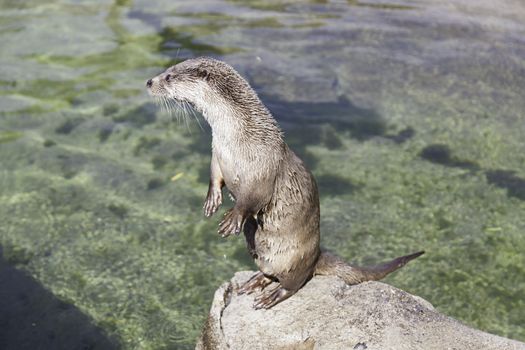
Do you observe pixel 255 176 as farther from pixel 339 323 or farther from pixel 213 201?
pixel 339 323

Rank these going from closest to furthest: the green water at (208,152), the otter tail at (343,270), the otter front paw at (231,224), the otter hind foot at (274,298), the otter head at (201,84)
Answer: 1. the otter front paw at (231,224)
2. the otter head at (201,84)
3. the otter hind foot at (274,298)
4. the otter tail at (343,270)
5. the green water at (208,152)

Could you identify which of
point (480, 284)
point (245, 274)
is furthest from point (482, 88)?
point (245, 274)

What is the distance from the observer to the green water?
4.09 metres

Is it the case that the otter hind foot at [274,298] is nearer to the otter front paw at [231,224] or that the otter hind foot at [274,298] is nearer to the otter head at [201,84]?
the otter front paw at [231,224]

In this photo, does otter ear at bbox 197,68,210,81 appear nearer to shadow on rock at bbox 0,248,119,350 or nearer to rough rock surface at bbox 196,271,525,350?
rough rock surface at bbox 196,271,525,350

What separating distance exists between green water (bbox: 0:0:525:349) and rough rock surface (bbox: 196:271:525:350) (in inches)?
30.2

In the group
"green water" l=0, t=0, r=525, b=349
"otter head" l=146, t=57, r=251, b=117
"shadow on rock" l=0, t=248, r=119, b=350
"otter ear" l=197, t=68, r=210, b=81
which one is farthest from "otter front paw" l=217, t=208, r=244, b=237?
"shadow on rock" l=0, t=248, r=119, b=350

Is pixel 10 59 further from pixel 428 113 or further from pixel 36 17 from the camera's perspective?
pixel 428 113

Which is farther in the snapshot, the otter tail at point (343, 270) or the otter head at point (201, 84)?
the otter tail at point (343, 270)

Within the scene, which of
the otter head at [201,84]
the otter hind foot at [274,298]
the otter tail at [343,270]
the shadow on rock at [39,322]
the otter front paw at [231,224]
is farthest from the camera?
the shadow on rock at [39,322]

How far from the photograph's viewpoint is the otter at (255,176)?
2.79 meters

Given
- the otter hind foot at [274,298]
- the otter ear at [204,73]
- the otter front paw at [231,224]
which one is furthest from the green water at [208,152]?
the otter ear at [204,73]

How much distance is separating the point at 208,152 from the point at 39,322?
2.08 m

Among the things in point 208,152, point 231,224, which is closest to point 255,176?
point 231,224
